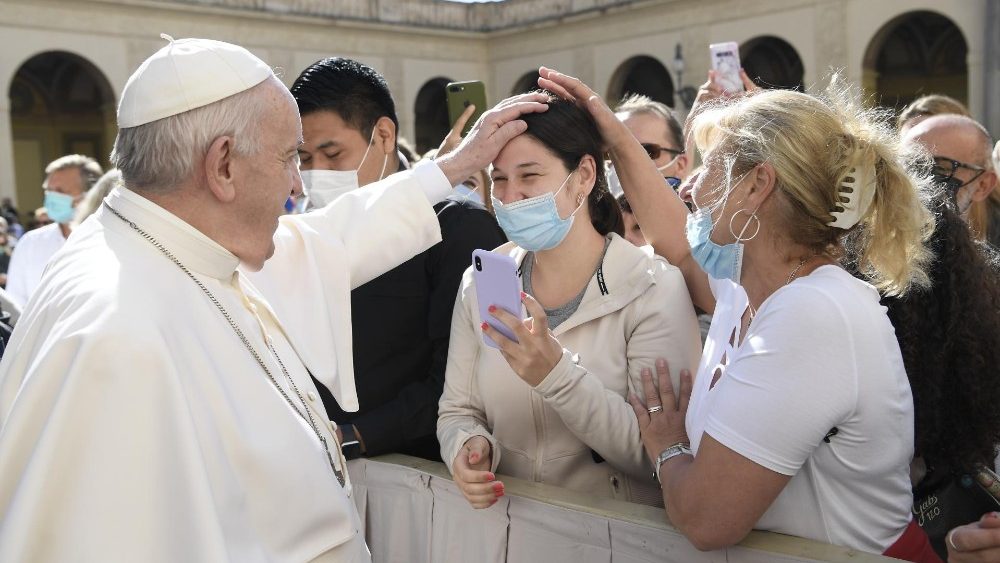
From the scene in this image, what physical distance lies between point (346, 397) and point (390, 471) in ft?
1.42

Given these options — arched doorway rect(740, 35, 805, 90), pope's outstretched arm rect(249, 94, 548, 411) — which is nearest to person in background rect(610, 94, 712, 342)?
pope's outstretched arm rect(249, 94, 548, 411)

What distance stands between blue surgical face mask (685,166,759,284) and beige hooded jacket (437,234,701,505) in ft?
0.81

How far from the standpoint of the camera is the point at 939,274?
2320 millimetres

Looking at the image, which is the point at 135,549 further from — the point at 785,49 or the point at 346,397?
the point at 785,49

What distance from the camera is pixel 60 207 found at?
23.1ft

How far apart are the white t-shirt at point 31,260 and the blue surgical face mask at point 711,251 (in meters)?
5.62

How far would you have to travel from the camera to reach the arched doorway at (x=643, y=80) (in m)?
26.1

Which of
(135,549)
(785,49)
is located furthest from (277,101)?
(785,49)

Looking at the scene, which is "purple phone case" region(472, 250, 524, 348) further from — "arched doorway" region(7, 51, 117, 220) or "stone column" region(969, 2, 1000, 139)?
"arched doorway" region(7, 51, 117, 220)

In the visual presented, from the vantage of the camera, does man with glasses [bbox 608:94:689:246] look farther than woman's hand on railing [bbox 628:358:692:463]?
Yes

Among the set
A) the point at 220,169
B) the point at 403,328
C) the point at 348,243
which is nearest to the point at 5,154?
the point at 403,328

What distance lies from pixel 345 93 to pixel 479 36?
25859mm

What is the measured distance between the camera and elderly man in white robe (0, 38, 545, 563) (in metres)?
1.55

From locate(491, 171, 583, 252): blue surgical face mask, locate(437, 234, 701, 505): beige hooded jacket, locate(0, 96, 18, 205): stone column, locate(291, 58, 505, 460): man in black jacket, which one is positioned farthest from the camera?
locate(0, 96, 18, 205): stone column
